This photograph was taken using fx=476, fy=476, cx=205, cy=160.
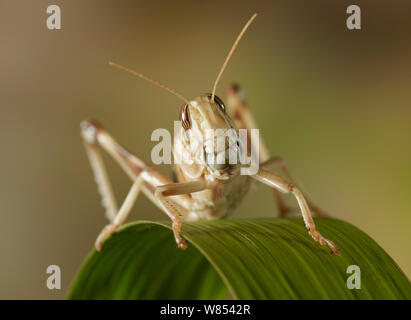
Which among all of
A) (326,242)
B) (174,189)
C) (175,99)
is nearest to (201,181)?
(174,189)

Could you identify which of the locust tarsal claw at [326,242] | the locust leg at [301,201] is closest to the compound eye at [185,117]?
the locust leg at [301,201]

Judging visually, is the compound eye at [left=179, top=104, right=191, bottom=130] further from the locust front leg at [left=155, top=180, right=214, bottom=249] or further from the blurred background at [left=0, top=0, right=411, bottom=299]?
the blurred background at [left=0, top=0, right=411, bottom=299]

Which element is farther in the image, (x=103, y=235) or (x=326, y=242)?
(x=103, y=235)

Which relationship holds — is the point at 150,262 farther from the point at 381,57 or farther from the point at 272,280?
the point at 381,57

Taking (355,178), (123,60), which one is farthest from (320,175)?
(123,60)

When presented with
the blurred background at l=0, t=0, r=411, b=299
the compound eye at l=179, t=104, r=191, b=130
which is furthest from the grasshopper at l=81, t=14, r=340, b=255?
the blurred background at l=0, t=0, r=411, b=299

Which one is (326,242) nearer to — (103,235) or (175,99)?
(103,235)

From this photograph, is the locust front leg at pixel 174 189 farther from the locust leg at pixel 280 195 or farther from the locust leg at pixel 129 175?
the locust leg at pixel 280 195
